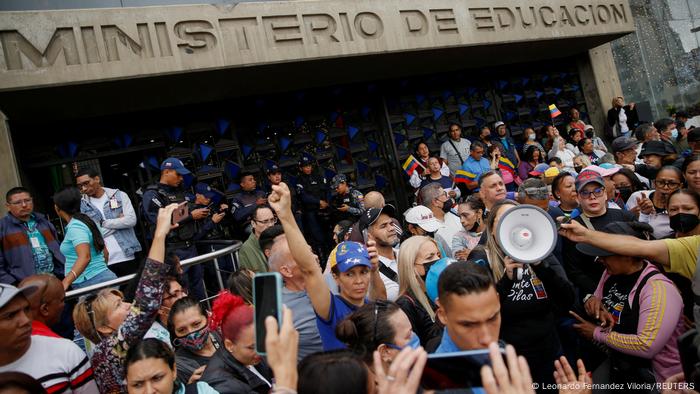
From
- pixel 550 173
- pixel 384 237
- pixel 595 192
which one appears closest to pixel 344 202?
pixel 550 173

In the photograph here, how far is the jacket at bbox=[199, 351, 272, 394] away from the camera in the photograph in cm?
289

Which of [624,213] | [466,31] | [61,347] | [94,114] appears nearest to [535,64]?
[466,31]

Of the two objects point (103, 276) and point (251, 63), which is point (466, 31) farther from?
point (103, 276)

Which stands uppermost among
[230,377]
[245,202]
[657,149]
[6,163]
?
[6,163]

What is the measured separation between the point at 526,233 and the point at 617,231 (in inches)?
28.9

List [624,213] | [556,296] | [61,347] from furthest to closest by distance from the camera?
[624,213] → [556,296] → [61,347]

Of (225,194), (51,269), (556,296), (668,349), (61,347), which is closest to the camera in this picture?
(61,347)

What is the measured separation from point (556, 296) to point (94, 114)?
6.89m

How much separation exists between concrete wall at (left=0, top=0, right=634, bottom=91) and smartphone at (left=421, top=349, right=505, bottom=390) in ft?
20.0

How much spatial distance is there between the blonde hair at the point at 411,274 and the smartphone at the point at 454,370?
6.45ft

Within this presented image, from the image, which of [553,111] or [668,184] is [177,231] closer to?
[668,184]

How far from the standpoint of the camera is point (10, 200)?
4.91 m

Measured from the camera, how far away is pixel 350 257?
330 cm

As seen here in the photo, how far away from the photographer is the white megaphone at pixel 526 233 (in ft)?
10.2
